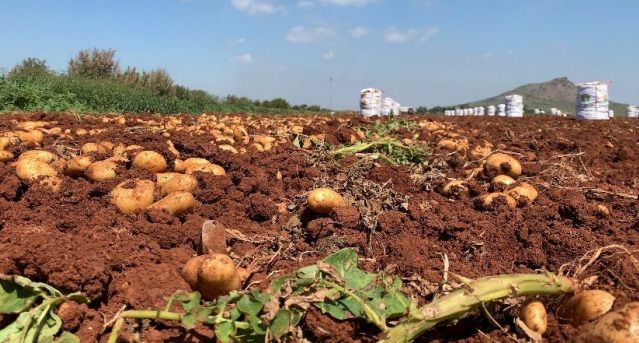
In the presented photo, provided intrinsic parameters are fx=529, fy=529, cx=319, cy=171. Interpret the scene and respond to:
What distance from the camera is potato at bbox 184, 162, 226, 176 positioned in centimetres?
302

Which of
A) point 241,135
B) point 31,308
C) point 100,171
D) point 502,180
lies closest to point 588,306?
point 502,180

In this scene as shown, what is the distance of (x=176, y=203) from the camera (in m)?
2.53

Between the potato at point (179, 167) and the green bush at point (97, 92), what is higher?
the green bush at point (97, 92)

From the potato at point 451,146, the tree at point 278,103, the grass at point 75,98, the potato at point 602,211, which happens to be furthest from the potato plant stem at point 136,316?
the tree at point 278,103

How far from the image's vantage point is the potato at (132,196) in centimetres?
255

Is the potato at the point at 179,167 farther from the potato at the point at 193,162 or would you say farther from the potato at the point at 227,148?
the potato at the point at 227,148

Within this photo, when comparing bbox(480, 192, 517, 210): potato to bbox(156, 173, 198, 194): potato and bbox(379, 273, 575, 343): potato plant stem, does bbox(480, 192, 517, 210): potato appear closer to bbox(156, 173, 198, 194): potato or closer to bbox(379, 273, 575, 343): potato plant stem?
bbox(379, 273, 575, 343): potato plant stem

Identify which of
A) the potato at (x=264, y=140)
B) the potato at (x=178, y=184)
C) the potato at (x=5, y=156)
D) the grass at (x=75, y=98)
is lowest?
the potato at (x=178, y=184)

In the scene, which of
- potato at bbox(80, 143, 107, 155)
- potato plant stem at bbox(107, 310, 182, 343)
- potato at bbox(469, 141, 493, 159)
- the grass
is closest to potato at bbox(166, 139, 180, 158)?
potato at bbox(80, 143, 107, 155)

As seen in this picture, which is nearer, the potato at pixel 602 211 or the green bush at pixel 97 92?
the potato at pixel 602 211

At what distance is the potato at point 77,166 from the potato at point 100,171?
0.04 meters

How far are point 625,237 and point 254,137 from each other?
269cm

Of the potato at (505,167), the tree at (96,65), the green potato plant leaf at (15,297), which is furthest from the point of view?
the tree at (96,65)

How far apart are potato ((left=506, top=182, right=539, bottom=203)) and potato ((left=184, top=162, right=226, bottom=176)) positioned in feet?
5.28
